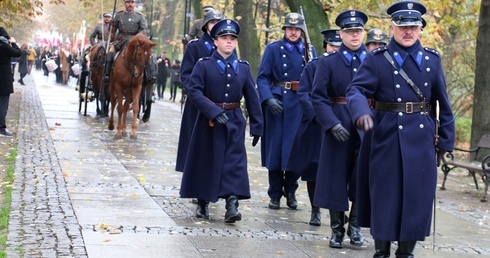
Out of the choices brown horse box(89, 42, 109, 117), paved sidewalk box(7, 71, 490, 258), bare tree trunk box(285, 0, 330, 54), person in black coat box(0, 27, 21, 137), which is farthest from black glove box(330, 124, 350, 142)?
brown horse box(89, 42, 109, 117)

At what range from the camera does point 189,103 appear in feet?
40.0

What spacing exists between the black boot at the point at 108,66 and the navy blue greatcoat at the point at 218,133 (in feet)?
37.6

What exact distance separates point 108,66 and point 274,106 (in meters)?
11.1

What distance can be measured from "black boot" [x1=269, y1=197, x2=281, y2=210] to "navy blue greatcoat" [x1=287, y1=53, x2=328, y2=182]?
104cm

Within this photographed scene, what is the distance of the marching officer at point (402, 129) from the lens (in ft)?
26.4

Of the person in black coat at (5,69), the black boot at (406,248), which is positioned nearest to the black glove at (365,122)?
the black boot at (406,248)

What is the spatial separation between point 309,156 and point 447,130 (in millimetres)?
2811

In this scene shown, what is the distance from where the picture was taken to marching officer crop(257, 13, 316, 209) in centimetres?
1212

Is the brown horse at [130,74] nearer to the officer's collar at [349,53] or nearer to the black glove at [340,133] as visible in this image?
the officer's collar at [349,53]

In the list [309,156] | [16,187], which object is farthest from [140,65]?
[309,156]

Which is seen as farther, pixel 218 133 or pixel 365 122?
pixel 218 133

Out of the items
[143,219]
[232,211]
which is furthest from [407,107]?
[143,219]

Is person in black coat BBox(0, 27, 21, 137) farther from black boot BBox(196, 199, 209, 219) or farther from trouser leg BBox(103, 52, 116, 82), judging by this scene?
black boot BBox(196, 199, 209, 219)

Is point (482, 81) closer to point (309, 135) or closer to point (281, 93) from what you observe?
point (281, 93)
